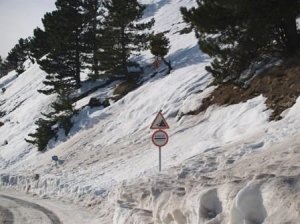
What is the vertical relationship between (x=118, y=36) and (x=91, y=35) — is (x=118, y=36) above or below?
below

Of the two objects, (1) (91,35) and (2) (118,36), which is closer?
(2) (118,36)

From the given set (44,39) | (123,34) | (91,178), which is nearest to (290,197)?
(91,178)

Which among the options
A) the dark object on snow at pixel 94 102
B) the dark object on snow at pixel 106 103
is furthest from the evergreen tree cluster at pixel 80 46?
the dark object on snow at pixel 106 103

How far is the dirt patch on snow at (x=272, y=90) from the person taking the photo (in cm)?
1806

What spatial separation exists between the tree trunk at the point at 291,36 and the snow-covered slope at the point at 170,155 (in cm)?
326

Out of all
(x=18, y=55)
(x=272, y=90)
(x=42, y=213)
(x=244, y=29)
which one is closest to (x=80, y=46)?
(x=244, y=29)

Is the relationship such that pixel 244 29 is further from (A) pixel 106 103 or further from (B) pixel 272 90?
(A) pixel 106 103

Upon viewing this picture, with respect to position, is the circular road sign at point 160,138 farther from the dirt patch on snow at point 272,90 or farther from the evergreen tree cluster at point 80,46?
the evergreen tree cluster at point 80,46

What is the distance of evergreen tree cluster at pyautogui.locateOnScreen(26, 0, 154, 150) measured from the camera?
37500mm

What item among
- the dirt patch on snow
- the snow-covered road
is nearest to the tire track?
the snow-covered road

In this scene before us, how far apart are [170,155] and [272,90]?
4594 mm

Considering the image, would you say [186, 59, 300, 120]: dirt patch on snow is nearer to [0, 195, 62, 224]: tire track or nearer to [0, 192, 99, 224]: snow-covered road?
[0, 192, 99, 224]: snow-covered road

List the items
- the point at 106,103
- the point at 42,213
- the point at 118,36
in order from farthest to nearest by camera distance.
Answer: the point at 118,36 < the point at 106,103 < the point at 42,213

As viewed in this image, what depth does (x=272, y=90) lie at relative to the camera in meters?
19.7
